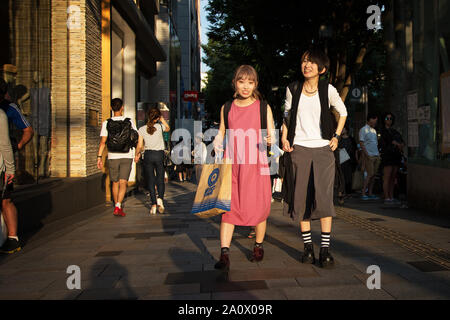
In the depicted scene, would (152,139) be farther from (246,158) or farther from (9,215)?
(246,158)

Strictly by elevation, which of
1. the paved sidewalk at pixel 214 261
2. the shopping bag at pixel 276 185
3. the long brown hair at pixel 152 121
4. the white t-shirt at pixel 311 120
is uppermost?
Result: the long brown hair at pixel 152 121

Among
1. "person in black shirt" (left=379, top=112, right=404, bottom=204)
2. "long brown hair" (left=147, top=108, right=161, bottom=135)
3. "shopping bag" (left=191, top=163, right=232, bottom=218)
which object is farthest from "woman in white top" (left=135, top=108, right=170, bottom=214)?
"person in black shirt" (left=379, top=112, right=404, bottom=204)

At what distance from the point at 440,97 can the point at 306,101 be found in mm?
4311

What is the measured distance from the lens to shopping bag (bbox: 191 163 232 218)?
159 inches

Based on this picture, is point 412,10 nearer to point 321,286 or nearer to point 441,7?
point 441,7

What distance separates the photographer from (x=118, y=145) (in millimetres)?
7742

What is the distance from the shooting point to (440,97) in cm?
754

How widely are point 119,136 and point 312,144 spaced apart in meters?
4.34

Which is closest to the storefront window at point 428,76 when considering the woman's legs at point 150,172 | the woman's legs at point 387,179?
the woman's legs at point 387,179

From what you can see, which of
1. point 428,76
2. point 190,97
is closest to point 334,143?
point 428,76

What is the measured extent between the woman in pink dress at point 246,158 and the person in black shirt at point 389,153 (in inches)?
223

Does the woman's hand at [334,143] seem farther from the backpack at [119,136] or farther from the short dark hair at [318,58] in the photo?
the backpack at [119,136]

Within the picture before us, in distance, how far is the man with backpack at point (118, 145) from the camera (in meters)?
7.74

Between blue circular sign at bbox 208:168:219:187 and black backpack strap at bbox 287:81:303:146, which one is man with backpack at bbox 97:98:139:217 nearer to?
blue circular sign at bbox 208:168:219:187
